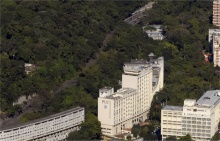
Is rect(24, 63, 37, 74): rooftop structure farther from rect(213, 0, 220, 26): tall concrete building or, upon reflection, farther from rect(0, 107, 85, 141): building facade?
rect(213, 0, 220, 26): tall concrete building

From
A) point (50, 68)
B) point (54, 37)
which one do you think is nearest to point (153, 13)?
point (54, 37)

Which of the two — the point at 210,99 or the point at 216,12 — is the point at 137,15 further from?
the point at 210,99

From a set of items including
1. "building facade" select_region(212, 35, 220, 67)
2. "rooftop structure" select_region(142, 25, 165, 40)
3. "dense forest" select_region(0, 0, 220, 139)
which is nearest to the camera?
"dense forest" select_region(0, 0, 220, 139)

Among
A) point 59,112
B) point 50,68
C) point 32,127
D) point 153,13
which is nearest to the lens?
point 32,127

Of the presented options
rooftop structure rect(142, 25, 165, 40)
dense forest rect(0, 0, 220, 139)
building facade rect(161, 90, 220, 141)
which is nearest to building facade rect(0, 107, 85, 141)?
dense forest rect(0, 0, 220, 139)

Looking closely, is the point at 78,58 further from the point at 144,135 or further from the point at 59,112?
the point at 144,135

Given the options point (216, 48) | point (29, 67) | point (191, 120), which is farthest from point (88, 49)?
point (191, 120)

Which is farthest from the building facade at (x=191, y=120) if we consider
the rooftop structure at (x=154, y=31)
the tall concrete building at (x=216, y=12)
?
the tall concrete building at (x=216, y=12)
